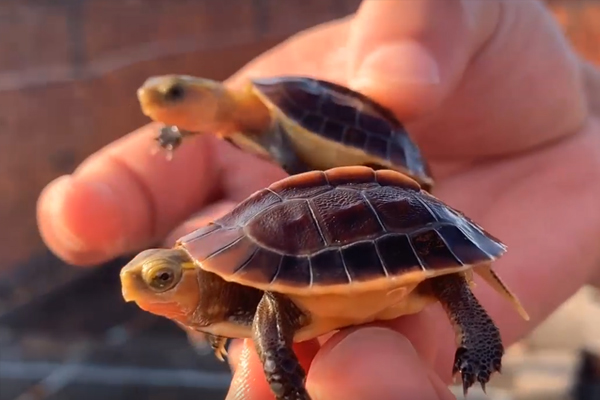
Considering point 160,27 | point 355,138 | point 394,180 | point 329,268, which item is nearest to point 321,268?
point 329,268

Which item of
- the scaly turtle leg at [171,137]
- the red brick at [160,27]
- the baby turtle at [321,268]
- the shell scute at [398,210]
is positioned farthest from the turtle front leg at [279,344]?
the red brick at [160,27]

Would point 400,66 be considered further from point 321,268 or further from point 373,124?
point 321,268

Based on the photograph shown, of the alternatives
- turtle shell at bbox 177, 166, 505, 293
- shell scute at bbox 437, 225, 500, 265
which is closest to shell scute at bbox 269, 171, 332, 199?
turtle shell at bbox 177, 166, 505, 293

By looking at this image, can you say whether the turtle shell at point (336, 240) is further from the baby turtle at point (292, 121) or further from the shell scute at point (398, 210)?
the baby turtle at point (292, 121)

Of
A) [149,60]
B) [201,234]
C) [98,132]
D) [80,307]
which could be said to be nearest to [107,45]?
[149,60]

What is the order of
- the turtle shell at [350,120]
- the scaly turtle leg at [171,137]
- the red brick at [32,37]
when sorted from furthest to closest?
the red brick at [32,37]
the scaly turtle leg at [171,137]
the turtle shell at [350,120]

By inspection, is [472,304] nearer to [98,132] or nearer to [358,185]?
[358,185]

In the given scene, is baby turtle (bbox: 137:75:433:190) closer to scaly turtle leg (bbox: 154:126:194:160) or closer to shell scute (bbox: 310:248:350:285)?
scaly turtle leg (bbox: 154:126:194:160)
